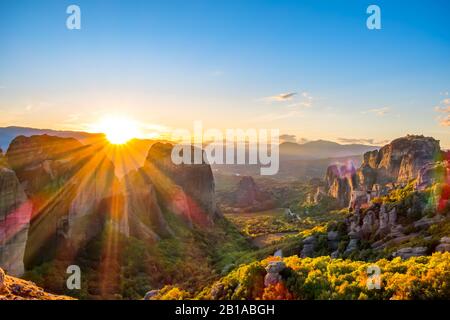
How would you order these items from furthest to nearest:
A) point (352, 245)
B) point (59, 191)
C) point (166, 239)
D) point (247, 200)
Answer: point (247, 200) → point (166, 239) → point (59, 191) → point (352, 245)

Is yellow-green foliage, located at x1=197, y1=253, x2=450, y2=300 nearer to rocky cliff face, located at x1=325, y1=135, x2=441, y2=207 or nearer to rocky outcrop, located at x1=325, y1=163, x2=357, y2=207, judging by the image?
rocky cliff face, located at x1=325, y1=135, x2=441, y2=207

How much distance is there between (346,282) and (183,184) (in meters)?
66.3

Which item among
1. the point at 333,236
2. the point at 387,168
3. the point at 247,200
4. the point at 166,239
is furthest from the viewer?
the point at 247,200

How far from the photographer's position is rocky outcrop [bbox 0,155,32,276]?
28.4 meters

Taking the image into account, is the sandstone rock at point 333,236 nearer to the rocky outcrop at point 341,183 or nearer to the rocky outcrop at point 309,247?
the rocky outcrop at point 309,247

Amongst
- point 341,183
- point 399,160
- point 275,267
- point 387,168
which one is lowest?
point 341,183

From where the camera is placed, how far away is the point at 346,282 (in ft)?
49.5

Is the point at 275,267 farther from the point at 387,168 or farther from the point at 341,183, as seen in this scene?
the point at 341,183

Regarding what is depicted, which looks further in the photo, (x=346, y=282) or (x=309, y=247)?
(x=309, y=247)

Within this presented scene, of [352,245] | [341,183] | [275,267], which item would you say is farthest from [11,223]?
[341,183]

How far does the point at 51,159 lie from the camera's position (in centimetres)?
4212

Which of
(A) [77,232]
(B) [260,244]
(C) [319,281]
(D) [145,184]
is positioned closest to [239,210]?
(B) [260,244]

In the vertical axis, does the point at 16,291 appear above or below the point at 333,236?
above
